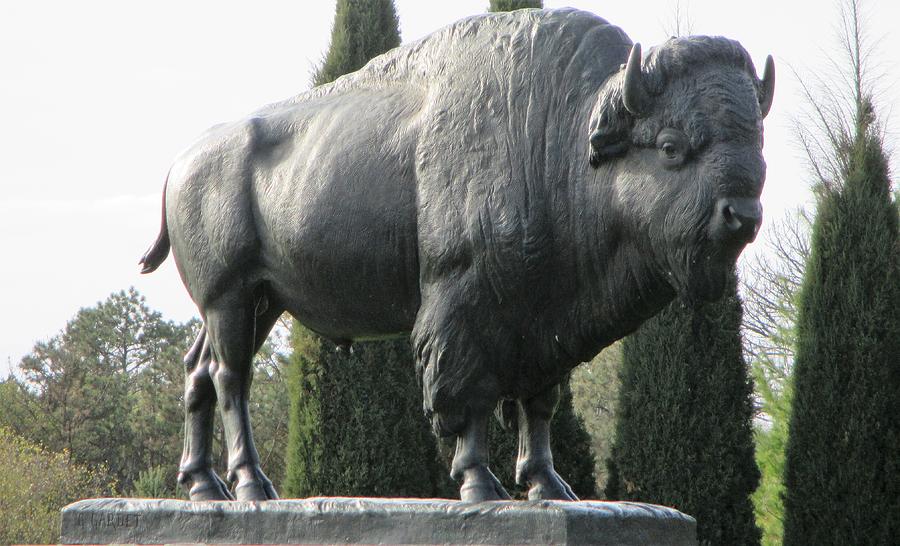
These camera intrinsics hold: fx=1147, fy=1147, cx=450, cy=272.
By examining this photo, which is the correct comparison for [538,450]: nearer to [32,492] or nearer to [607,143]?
[607,143]

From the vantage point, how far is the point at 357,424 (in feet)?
34.6

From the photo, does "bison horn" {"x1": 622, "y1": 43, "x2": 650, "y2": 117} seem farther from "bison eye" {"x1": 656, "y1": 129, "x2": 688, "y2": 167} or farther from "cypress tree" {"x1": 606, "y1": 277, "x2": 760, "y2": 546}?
"cypress tree" {"x1": 606, "y1": 277, "x2": 760, "y2": 546}

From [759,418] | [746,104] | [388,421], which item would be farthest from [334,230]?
[759,418]

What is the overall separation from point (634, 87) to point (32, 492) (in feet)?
46.1

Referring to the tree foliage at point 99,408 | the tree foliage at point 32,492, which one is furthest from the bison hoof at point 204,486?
the tree foliage at point 99,408

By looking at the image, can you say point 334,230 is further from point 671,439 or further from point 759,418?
point 759,418

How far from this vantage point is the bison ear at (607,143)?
3.80 metres

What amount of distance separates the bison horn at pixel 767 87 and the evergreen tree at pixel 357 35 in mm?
8026

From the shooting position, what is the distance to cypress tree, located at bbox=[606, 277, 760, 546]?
1062 cm

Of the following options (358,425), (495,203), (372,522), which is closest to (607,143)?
(495,203)

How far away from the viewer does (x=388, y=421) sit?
1056 cm

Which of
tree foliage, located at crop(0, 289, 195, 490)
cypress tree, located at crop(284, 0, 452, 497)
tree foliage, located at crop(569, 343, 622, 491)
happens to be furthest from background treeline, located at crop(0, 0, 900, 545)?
tree foliage, located at crop(569, 343, 622, 491)

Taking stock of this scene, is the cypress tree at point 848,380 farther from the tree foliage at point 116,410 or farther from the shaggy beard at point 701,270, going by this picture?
the tree foliage at point 116,410

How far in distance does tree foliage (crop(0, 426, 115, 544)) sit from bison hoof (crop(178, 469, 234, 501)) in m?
11.5
